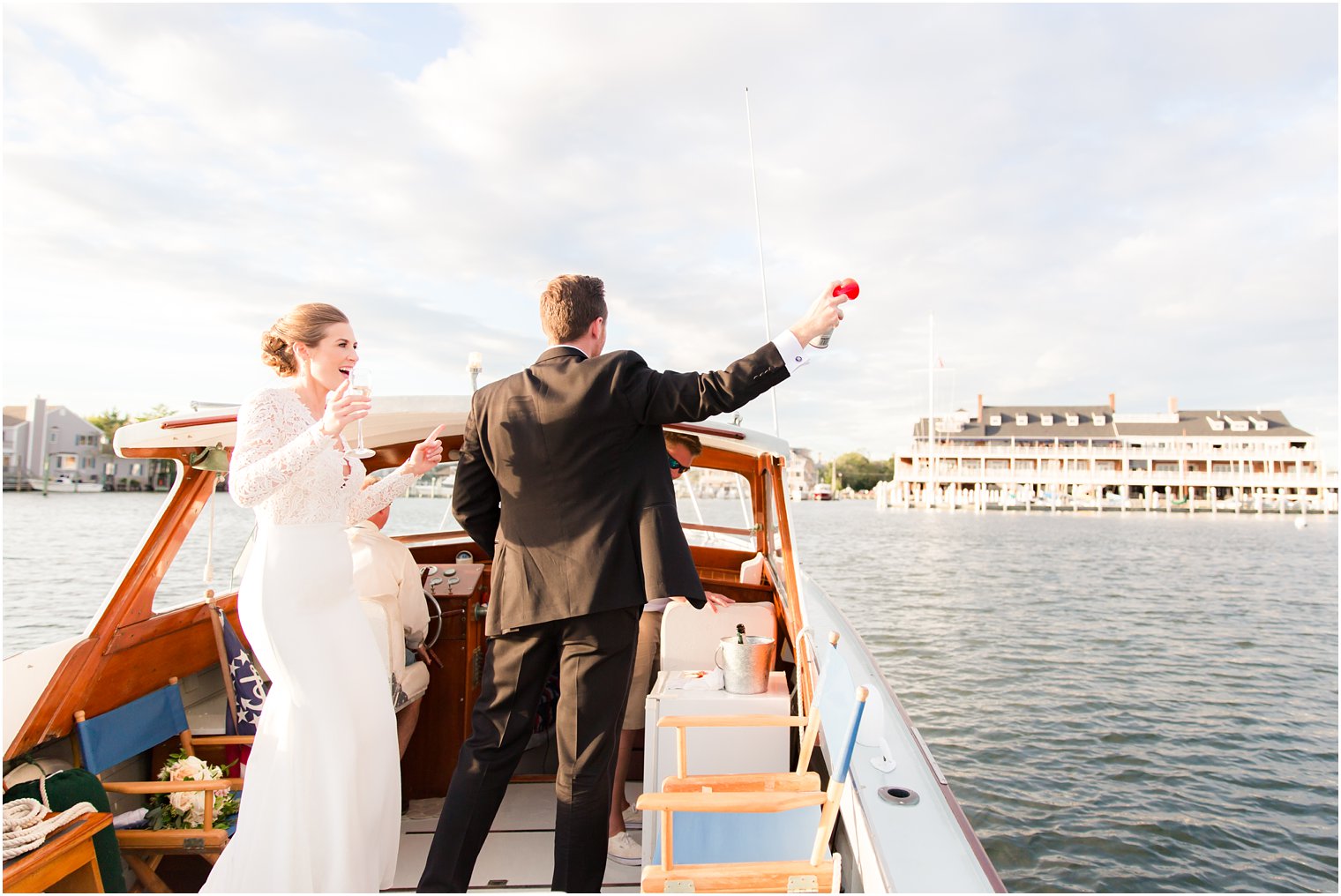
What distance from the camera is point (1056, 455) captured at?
246ft

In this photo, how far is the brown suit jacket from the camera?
197cm

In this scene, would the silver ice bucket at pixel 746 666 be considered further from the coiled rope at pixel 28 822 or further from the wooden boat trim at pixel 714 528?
the wooden boat trim at pixel 714 528

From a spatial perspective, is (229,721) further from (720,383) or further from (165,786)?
(720,383)

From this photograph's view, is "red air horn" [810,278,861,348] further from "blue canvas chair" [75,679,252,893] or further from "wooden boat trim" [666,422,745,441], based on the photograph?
"blue canvas chair" [75,679,252,893]

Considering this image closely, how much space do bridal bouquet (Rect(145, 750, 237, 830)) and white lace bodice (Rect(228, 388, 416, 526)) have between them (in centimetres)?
113

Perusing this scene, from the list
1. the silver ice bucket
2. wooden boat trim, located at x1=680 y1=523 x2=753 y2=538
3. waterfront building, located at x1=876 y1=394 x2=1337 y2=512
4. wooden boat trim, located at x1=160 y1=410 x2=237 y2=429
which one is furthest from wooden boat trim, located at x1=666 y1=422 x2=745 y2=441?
waterfront building, located at x1=876 y1=394 x2=1337 y2=512

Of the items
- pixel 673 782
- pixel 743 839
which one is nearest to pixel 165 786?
pixel 673 782

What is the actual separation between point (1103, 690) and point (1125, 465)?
73306 millimetres

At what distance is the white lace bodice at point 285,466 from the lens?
190 centimetres

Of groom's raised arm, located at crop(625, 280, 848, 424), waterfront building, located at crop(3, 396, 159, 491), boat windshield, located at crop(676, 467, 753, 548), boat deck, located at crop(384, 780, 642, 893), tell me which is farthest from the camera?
waterfront building, located at crop(3, 396, 159, 491)

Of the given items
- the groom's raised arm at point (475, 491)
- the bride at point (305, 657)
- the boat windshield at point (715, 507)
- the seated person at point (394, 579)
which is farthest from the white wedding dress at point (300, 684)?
the boat windshield at point (715, 507)

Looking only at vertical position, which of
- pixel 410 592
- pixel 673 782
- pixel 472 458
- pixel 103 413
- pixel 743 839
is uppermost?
pixel 103 413

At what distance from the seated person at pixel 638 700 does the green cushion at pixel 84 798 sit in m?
1.56

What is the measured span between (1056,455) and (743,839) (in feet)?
265
